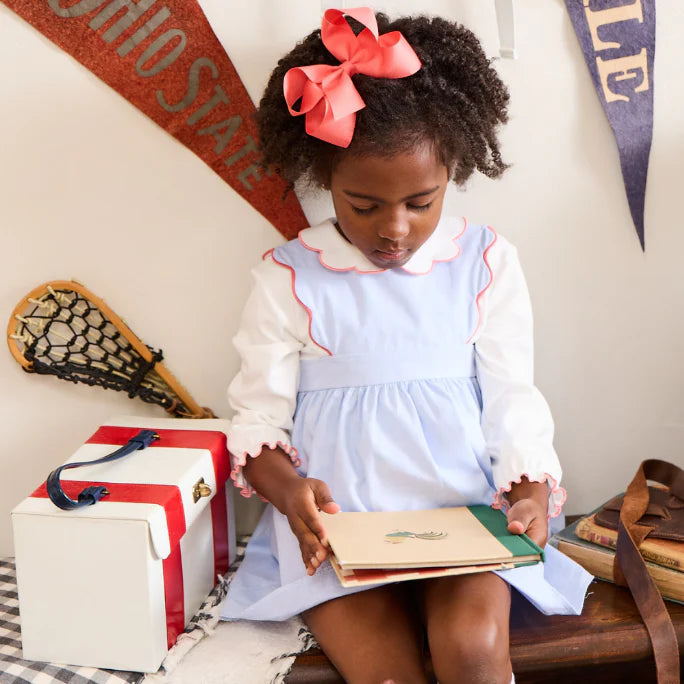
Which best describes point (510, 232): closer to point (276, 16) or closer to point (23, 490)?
point (276, 16)

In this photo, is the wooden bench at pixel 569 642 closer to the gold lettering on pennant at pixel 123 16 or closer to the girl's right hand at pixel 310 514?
the girl's right hand at pixel 310 514

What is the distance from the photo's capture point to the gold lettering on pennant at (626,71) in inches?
46.2

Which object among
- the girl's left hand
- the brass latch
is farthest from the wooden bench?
the brass latch

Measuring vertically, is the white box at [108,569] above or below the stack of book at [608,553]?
above

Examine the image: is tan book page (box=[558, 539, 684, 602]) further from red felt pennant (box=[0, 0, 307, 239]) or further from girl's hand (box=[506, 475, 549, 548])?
red felt pennant (box=[0, 0, 307, 239])

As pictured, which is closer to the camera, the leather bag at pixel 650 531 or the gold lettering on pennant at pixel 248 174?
the leather bag at pixel 650 531

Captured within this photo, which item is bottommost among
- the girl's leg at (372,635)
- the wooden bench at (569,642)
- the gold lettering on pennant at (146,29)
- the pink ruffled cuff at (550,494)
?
the wooden bench at (569,642)

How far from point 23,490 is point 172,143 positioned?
0.60 m

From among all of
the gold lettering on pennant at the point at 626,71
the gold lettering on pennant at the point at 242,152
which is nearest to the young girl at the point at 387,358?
the gold lettering on pennant at the point at 242,152

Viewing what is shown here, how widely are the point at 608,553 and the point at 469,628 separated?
313mm

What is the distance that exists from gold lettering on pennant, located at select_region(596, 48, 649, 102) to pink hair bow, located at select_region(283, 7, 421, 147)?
363 millimetres

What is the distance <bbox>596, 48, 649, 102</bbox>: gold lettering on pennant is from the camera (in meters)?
1.17

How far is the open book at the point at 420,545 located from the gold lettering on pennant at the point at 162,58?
67cm

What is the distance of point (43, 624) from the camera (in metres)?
0.98
